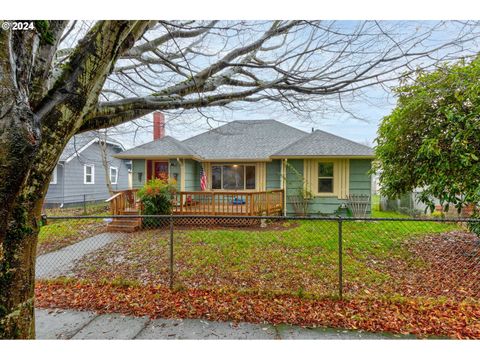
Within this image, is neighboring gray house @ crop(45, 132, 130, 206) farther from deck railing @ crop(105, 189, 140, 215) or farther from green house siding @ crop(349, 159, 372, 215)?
green house siding @ crop(349, 159, 372, 215)

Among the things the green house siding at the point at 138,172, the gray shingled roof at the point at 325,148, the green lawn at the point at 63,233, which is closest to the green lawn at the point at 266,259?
the green lawn at the point at 63,233

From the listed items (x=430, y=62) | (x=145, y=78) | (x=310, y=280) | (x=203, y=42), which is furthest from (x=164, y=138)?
(x=430, y=62)

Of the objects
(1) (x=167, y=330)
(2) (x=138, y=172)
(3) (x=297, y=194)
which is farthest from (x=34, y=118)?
(2) (x=138, y=172)

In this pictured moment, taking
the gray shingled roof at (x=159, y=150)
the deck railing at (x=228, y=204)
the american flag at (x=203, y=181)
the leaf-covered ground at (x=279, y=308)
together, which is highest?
the gray shingled roof at (x=159, y=150)

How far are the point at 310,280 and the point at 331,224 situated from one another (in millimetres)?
5214

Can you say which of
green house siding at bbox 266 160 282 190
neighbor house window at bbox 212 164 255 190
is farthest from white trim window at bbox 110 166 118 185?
green house siding at bbox 266 160 282 190

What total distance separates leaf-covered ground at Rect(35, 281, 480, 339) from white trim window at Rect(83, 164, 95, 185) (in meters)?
13.0

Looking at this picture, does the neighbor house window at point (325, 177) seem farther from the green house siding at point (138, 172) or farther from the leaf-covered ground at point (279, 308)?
the green house siding at point (138, 172)

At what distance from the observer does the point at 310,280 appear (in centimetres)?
416

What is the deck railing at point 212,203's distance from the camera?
8367mm

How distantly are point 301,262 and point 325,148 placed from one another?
5.95 meters

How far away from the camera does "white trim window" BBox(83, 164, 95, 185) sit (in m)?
14.8

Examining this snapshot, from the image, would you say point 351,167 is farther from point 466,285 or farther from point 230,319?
point 230,319

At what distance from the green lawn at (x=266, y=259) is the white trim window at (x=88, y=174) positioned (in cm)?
1008
